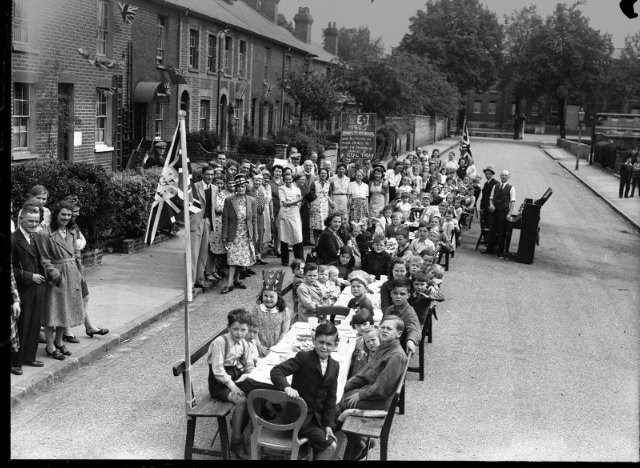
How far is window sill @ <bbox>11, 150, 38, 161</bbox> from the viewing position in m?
18.8

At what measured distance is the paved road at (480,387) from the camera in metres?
7.63

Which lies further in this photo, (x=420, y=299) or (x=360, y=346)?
(x=420, y=299)

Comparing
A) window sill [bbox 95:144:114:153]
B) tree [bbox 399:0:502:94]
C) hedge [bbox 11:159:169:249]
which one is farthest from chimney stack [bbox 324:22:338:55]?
hedge [bbox 11:159:169:249]

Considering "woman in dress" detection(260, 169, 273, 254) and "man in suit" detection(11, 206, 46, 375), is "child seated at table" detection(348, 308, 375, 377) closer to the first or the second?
"man in suit" detection(11, 206, 46, 375)

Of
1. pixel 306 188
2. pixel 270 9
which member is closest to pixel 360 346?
pixel 306 188

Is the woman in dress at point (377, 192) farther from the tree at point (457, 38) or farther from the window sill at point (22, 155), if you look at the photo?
the tree at point (457, 38)

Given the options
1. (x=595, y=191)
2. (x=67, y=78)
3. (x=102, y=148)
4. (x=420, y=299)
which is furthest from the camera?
(x=595, y=191)

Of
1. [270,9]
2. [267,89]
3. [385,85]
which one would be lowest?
[267,89]

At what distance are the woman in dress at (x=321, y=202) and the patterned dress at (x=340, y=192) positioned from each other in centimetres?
13

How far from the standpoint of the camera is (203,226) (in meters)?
13.6

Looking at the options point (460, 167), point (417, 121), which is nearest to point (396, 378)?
point (460, 167)

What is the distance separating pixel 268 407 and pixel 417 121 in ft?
161

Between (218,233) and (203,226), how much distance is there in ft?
0.98

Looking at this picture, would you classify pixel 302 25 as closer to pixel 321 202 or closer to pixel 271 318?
pixel 321 202
